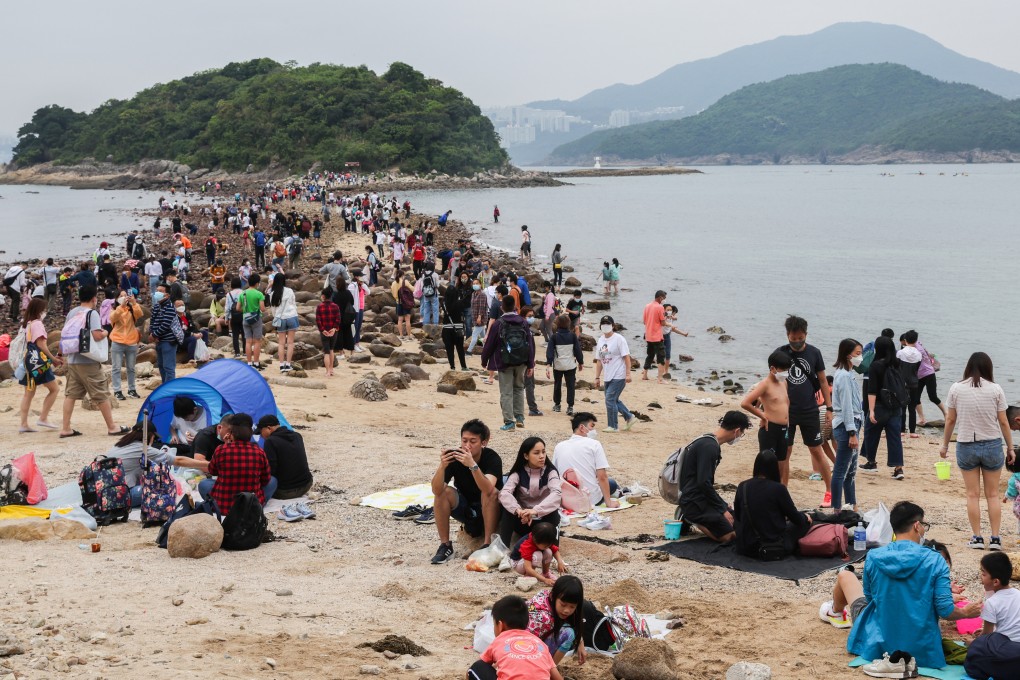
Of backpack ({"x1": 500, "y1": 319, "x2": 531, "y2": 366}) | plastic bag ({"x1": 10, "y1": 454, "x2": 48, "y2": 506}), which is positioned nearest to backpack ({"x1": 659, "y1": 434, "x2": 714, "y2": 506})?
backpack ({"x1": 500, "y1": 319, "x2": 531, "y2": 366})

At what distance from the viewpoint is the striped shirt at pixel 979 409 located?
8.30m

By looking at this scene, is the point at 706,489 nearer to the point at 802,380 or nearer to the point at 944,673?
the point at 802,380

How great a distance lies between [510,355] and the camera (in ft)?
41.9

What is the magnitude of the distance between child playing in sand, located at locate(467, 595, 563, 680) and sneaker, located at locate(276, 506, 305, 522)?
165 inches

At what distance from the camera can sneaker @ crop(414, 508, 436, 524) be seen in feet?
30.1

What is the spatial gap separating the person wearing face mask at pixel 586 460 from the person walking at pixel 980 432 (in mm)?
3086

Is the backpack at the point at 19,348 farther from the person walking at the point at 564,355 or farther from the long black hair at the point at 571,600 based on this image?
the long black hair at the point at 571,600

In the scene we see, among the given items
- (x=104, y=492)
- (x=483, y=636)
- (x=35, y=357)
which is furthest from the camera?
(x=35, y=357)

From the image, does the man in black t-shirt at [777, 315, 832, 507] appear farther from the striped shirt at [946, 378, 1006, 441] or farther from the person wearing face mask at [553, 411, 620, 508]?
the person wearing face mask at [553, 411, 620, 508]

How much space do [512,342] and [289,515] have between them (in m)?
4.40

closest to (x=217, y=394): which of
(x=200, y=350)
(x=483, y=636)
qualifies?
(x=200, y=350)

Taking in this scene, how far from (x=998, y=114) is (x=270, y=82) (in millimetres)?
144846

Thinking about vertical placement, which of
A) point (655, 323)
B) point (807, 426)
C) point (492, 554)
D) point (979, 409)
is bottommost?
point (492, 554)

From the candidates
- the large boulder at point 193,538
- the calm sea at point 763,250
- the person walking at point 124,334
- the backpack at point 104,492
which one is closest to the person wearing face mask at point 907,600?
the large boulder at point 193,538
